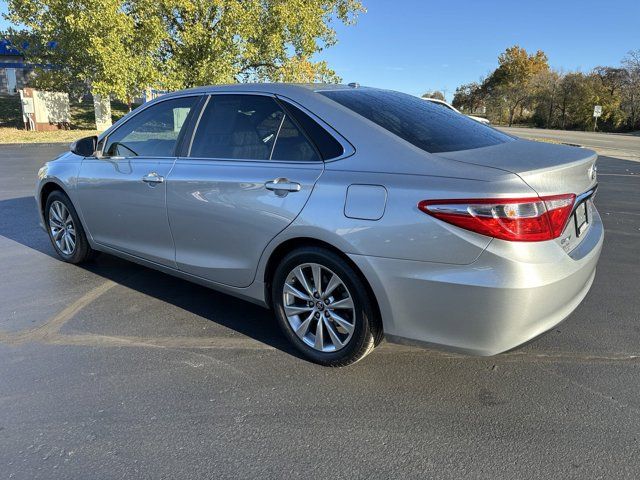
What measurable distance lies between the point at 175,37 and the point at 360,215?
21832 mm

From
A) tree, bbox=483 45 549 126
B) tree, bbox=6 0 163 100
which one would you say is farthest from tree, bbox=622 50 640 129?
tree, bbox=6 0 163 100

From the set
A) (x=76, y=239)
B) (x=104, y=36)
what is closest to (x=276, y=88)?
(x=76, y=239)

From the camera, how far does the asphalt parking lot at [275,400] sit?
2361 millimetres

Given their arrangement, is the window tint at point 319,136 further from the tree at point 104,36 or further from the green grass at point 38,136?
the green grass at point 38,136

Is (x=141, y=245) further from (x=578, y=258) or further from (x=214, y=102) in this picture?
(x=578, y=258)

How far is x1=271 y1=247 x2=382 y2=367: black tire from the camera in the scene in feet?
9.41

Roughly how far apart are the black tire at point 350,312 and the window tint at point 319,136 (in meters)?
0.56

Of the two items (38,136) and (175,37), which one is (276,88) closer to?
(175,37)

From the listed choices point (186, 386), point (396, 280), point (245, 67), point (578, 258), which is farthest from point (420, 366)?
point (245, 67)

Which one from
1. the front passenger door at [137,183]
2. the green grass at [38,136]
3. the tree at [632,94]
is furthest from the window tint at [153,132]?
the tree at [632,94]

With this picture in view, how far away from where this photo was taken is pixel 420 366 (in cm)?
322

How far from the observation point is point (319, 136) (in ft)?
10.1

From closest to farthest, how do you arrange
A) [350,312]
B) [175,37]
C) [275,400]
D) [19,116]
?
[275,400] < [350,312] < [175,37] < [19,116]

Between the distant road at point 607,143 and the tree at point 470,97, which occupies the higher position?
the tree at point 470,97
